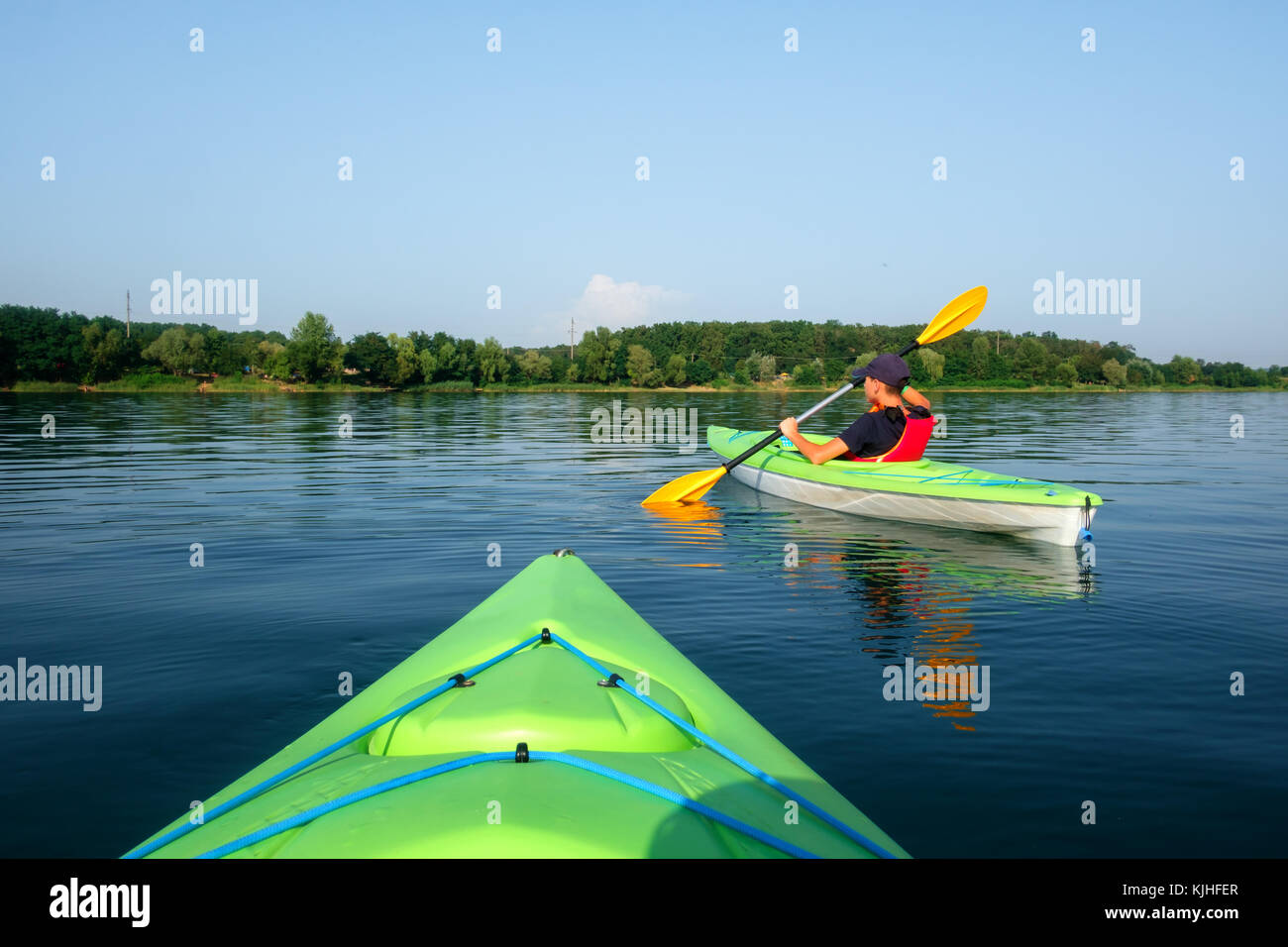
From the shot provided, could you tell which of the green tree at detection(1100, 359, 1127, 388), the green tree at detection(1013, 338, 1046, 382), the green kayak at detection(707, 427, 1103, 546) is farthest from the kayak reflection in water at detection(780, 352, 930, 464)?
the green tree at detection(1100, 359, 1127, 388)

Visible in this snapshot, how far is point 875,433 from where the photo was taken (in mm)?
10617

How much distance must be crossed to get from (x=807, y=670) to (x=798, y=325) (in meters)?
112

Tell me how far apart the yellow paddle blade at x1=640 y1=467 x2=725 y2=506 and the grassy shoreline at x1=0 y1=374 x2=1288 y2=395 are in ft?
193

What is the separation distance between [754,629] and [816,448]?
5.50 m

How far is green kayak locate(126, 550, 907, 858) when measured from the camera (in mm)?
2049

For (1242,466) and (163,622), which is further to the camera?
(1242,466)

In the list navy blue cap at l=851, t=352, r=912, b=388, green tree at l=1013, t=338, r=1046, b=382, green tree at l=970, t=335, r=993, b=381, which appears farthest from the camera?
green tree at l=970, t=335, r=993, b=381

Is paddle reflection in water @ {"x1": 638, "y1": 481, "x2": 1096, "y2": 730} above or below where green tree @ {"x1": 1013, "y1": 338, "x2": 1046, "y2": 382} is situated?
A: below

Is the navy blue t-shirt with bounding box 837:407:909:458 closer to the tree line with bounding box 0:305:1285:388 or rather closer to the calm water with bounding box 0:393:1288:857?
the calm water with bounding box 0:393:1288:857

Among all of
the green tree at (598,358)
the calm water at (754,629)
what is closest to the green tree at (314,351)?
the green tree at (598,358)

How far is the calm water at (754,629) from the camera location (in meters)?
3.61

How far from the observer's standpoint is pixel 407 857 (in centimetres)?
193
